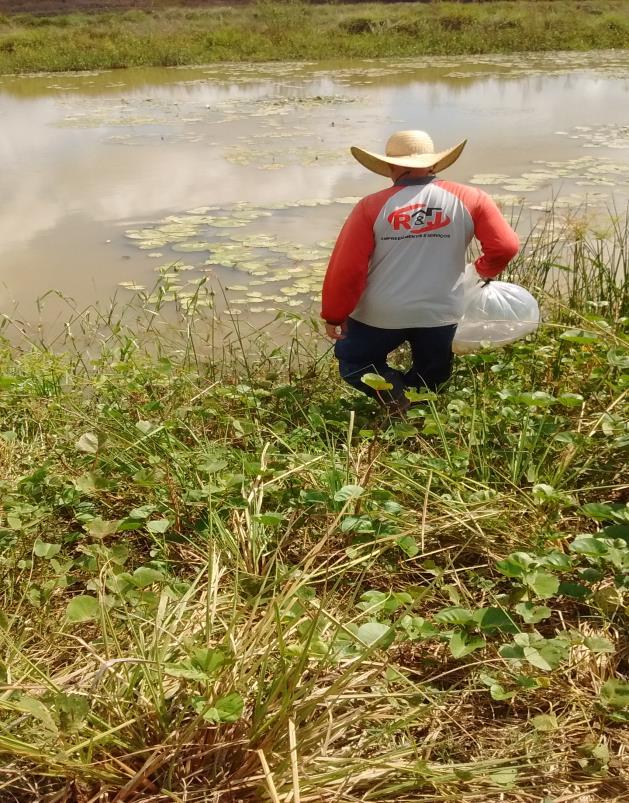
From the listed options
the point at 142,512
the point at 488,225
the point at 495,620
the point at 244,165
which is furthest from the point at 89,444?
the point at 244,165

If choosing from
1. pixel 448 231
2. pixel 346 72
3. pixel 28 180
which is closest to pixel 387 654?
pixel 448 231

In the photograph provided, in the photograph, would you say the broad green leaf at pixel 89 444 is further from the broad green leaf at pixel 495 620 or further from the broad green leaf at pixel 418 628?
the broad green leaf at pixel 495 620

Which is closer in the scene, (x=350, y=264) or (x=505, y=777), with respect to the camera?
(x=505, y=777)

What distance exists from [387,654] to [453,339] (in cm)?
138

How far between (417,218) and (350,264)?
0.25m

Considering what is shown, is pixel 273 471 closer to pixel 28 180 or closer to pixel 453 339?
pixel 453 339

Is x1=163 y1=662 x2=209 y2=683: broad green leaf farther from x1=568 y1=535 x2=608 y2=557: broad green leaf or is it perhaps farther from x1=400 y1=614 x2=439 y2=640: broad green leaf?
x1=568 y1=535 x2=608 y2=557: broad green leaf

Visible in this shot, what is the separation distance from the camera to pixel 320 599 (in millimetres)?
1309

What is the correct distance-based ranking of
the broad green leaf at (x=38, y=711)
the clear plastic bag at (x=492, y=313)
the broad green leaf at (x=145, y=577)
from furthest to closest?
the clear plastic bag at (x=492, y=313), the broad green leaf at (x=145, y=577), the broad green leaf at (x=38, y=711)

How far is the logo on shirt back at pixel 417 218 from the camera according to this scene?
6.68 ft

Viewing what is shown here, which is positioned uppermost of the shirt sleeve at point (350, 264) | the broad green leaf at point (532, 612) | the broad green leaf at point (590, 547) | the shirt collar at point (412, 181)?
the shirt collar at point (412, 181)

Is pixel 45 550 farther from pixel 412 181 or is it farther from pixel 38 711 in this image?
pixel 412 181

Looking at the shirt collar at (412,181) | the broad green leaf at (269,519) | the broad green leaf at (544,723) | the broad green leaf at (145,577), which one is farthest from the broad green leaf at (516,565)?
the shirt collar at (412,181)

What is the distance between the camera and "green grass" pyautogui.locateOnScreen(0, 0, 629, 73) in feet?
50.7
